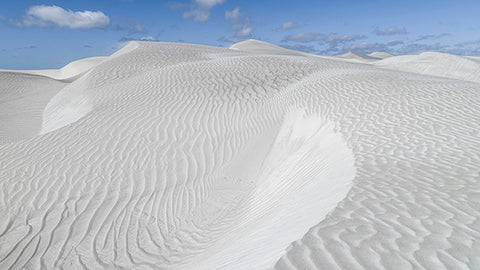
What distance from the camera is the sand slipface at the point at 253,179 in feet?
8.29

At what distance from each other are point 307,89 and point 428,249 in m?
8.16

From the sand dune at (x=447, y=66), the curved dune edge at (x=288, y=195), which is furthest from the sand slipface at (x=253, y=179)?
the sand dune at (x=447, y=66)

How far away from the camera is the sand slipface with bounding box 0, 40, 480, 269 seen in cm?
253

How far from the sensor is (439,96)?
774 cm

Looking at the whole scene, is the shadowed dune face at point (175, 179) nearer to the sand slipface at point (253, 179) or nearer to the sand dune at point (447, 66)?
the sand slipface at point (253, 179)

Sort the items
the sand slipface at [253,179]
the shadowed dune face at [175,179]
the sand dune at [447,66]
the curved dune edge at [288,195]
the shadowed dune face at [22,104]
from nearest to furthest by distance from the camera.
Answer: the sand slipface at [253,179], the curved dune edge at [288,195], the shadowed dune face at [175,179], the shadowed dune face at [22,104], the sand dune at [447,66]

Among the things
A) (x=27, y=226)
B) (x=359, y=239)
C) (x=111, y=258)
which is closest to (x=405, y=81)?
(x=359, y=239)

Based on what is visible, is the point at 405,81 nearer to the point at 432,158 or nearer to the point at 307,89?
the point at 307,89

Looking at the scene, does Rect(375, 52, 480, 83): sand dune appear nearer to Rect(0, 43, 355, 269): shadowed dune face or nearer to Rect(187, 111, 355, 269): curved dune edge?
Rect(0, 43, 355, 269): shadowed dune face

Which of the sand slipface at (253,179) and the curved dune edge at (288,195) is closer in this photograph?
the sand slipface at (253,179)

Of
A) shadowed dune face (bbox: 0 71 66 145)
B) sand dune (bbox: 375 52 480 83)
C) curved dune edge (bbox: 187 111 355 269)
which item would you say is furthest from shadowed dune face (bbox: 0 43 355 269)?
sand dune (bbox: 375 52 480 83)

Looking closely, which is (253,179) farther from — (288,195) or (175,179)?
(288,195)

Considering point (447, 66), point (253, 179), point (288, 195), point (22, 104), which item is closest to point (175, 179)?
point (253, 179)

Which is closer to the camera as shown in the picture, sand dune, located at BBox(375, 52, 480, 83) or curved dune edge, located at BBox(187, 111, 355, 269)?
curved dune edge, located at BBox(187, 111, 355, 269)
